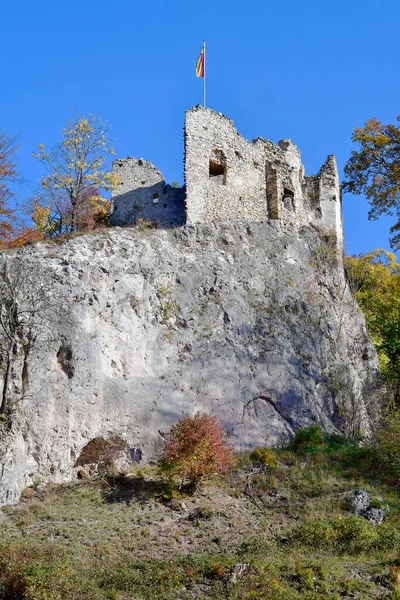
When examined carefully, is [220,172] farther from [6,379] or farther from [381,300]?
[6,379]

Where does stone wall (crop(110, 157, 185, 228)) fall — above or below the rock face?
above

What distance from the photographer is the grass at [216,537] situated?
13.6 m

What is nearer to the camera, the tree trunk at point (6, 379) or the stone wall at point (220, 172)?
the tree trunk at point (6, 379)

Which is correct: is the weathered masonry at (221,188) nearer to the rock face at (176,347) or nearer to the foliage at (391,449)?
the rock face at (176,347)

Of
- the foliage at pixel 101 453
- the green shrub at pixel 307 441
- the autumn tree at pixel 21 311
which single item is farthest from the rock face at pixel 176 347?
the green shrub at pixel 307 441

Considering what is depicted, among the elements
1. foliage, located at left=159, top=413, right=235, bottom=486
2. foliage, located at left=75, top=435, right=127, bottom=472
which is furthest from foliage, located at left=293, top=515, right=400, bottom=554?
foliage, located at left=75, top=435, right=127, bottom=472

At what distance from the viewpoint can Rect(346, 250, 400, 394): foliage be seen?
28.7 meters

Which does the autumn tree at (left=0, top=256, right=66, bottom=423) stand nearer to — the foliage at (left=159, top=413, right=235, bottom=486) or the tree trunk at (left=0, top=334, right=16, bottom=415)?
the tree trunk at (left=0, top=334, right=16, bottom=415)

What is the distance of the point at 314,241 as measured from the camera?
2923 cm

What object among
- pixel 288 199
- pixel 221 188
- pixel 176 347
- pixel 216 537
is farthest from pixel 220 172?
pixel 216 537

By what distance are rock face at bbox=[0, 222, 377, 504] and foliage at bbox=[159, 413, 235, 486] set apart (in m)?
1.58

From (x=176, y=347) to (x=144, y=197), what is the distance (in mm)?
7756

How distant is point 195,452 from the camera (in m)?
18.4

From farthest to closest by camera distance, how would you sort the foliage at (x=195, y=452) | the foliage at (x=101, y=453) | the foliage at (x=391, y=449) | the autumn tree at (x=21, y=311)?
the foliage at (x=391, y=449), the foliage at (x=101, y=453), the autumn tree at (x=21, y=311), the foliage at (x=195, y=452)
